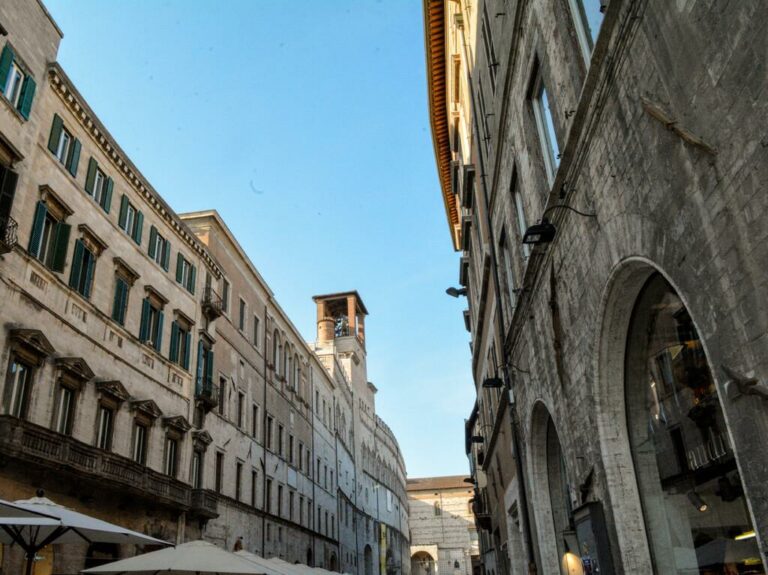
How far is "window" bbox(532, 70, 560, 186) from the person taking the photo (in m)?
9.57

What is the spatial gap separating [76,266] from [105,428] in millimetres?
4507

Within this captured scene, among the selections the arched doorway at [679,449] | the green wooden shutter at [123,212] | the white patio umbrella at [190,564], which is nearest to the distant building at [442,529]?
the green wooden shutter at [123,212]

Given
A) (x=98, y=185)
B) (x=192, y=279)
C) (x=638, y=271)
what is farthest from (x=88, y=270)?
(x=638, y=271)

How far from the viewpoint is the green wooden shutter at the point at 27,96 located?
14913 mm

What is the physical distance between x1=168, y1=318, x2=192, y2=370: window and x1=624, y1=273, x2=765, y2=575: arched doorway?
57.9 feet

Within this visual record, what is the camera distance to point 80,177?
17703 mm

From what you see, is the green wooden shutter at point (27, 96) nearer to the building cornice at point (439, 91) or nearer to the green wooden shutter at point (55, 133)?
the green wooden shutter at point (55, 133)

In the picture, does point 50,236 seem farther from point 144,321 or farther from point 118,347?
point 144,321

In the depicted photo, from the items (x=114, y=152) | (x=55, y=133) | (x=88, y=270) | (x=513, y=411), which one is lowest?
(x=513, y=411)

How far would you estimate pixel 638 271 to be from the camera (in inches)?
271

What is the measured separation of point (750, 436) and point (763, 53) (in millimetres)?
2594

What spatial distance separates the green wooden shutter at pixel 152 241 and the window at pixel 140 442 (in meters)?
5.61

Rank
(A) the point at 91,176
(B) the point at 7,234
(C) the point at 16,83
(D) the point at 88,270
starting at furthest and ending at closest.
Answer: (A) the point at 91,176 → (D) the point at 88,270 → (C) the point at 16,83 → (B) the point at 7,234

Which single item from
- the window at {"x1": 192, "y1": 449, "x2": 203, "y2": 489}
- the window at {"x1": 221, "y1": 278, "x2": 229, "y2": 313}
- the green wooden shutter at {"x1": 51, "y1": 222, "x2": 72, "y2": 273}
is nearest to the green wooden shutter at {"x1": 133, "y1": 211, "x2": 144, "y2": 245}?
the green wooden shutter at {"x1": 51, "y1": 222, "x2": 72, "y2": 273}
